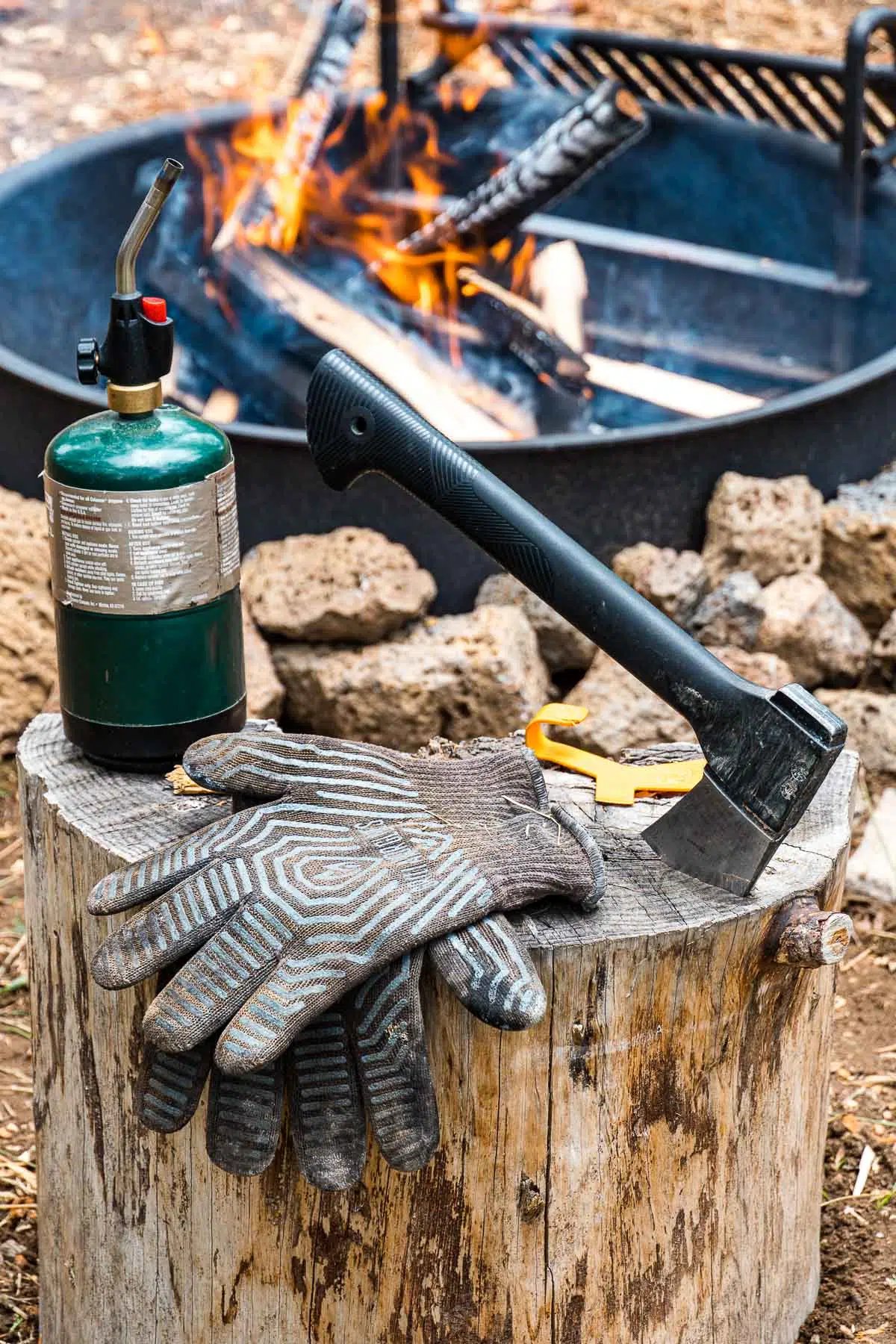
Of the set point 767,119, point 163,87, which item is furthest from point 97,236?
point 163,87

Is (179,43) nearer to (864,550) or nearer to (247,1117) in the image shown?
(864,550)

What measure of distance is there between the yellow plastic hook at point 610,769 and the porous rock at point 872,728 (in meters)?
1.39

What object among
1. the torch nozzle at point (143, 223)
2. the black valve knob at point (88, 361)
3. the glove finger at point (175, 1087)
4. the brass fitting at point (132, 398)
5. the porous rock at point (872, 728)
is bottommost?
the porous rock at point (872, 728)

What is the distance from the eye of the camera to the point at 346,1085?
5.68 feet

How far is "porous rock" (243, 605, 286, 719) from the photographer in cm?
329

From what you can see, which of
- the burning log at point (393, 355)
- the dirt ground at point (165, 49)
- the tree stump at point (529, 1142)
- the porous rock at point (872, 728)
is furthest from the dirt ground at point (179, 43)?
the tree stump at point (529, 1142)

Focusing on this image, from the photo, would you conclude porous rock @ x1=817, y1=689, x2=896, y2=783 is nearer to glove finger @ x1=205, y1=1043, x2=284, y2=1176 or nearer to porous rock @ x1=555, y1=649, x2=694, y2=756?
porous rock @ x1=555, y1=649, x2=694, y2=756

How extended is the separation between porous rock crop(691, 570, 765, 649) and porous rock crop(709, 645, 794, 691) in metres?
0.19

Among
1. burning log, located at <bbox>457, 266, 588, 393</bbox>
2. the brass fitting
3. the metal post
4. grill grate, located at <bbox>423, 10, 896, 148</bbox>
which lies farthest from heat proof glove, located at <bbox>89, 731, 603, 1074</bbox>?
the metal post

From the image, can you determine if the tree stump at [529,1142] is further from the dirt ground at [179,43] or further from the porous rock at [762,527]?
the dirt ground at [179,43]

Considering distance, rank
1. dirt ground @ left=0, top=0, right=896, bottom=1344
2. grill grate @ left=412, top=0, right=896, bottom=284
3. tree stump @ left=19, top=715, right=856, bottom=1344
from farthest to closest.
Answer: dirt ground @ left=0, top=0, right=896, bottom=1344 → grill grate @ left=412, top=0, right=896, bottom=284 → tree stump @ left=19, top=715, right=856, bottom=1344

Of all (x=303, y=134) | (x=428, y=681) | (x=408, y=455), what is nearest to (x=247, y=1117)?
(x=408, y=455)

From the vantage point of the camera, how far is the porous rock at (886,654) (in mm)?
3572

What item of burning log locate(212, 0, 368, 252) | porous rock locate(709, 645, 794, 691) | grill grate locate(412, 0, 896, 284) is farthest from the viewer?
burning log locate(212, 0, 368, 252)
